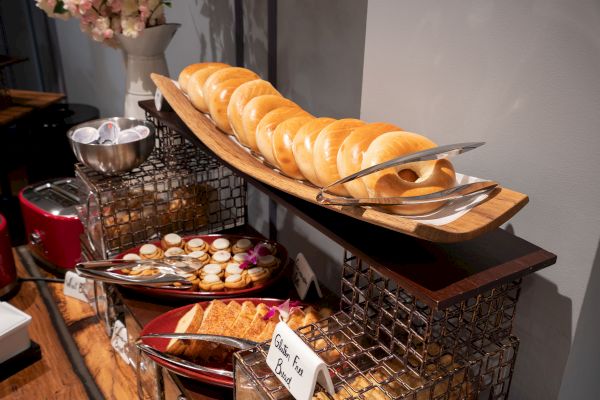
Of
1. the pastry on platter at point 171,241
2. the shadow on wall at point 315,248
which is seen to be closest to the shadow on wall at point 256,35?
the shadow on wall at point 315,248

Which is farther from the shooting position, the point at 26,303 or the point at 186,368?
the point at 26,303

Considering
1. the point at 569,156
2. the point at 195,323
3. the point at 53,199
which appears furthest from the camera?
the point at 53,199

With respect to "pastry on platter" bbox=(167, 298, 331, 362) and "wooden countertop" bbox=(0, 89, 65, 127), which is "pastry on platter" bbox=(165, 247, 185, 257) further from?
"wooden countertop" bbox=(0, 89, 65, 127)

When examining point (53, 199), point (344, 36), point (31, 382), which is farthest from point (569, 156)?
point (53, 199)

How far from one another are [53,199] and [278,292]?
0.98 meters

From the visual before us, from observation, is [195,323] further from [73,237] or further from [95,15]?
[95,15]

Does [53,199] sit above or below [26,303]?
above

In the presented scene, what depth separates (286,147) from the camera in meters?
0.94

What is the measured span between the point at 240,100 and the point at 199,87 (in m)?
0.20

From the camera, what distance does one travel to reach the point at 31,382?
1442 mm

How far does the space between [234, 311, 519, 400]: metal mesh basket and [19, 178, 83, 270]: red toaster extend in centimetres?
112

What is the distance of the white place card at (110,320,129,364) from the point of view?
1.50 metres

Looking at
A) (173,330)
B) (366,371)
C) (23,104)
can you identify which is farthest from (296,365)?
(23,104)

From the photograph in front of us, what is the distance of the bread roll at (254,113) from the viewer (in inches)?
41.8
